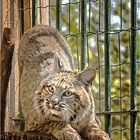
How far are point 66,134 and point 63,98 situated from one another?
0.20 m

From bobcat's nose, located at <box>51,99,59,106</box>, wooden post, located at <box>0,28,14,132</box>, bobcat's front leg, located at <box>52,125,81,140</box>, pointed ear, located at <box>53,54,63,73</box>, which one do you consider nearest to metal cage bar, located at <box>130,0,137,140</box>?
pointed ear, located at <box>53,54,63,73</box>

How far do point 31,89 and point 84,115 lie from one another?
63 cm

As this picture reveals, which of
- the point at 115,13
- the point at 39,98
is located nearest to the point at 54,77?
the point at 39,98

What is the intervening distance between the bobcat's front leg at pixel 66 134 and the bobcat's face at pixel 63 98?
55 millimetres

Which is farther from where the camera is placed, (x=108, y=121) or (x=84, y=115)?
(x=108, y=121)

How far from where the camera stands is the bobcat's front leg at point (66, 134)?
12.7 feet

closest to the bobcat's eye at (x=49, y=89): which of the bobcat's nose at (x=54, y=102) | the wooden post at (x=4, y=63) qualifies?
the bobcat's nose at (x=54, y=102)

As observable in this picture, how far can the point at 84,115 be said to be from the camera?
161 inches

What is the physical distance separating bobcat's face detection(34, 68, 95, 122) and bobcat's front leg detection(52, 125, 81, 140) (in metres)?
0.05

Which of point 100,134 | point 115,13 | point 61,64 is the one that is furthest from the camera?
point 115,13

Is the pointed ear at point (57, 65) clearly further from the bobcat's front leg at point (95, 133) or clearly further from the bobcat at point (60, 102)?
the bobcat's front leg at point (95, 133)

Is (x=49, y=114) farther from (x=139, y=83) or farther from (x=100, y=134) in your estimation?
(x=139, y=83)

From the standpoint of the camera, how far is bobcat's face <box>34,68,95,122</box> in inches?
154

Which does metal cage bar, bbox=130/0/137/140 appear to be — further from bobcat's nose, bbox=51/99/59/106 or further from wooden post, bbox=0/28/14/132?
wooden post, bbox=0/28/14/132
